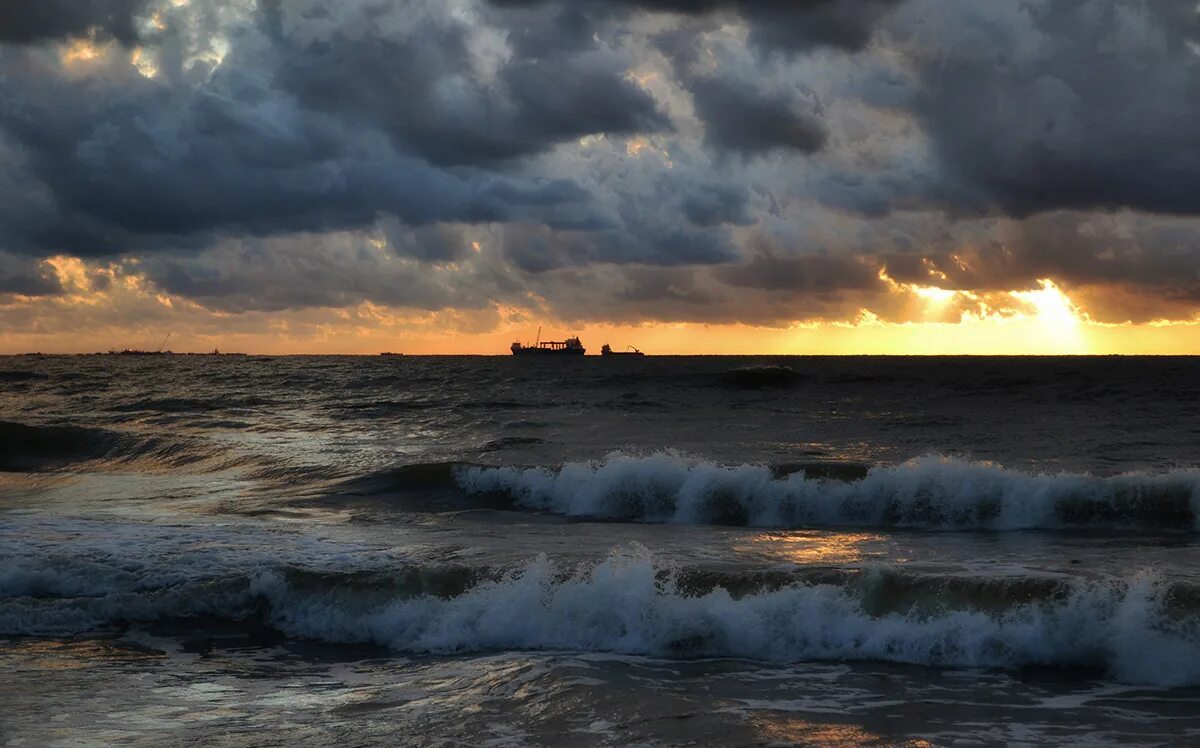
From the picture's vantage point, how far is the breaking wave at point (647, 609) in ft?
33.5

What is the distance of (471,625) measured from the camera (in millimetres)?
11391

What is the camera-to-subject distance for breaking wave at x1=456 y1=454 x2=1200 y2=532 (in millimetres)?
18188

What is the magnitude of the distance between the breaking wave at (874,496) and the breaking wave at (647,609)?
6.61 metres

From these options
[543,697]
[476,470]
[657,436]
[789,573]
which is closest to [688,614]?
[789,573]

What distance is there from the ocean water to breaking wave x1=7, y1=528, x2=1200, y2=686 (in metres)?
0.04

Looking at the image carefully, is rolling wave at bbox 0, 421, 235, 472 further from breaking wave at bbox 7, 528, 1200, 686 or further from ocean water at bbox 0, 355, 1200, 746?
breaking wave at bbox 7, 528, 1200, 686

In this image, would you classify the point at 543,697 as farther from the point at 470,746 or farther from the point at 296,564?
the point at 296,564

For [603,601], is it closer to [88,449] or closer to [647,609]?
[647,609]

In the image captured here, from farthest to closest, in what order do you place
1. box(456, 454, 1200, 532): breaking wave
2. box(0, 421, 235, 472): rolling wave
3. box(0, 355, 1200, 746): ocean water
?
1. box(0, 421, 235, 472): rolling wave
2. box(456, 454, 1200, 532): breaking wave
3. box(0, 355, 1200, 746): ocean water

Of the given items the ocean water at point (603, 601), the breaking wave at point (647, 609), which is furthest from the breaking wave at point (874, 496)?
the breaking wave at point (647, 609)

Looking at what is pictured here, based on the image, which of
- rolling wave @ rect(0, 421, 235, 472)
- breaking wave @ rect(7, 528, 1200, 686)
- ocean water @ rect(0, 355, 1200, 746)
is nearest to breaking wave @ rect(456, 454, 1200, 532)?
ocean water @ rect(0, 355, 1200, 746)

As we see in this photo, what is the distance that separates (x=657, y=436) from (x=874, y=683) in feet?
78.5

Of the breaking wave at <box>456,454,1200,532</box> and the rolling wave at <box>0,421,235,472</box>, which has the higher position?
the breaking wave at <box>456,454,1200,532</box>

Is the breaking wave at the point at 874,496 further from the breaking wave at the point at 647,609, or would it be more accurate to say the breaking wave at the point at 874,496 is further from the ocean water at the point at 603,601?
the breaking wave at the point at 647,609
